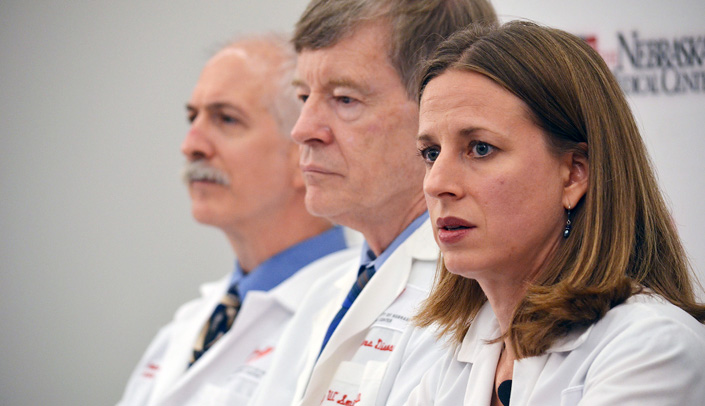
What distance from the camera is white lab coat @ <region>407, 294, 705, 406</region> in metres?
1.10

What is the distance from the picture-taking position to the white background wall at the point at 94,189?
4.31 meters

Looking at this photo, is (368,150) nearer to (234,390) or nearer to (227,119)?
(234,390)

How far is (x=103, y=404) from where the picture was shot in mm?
4336

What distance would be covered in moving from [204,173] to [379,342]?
1318mm

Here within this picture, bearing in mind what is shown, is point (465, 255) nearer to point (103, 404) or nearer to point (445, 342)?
point (445, 342)

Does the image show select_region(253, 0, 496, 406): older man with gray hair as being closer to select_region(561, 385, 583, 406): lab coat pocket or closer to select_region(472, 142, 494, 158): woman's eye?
select_region(472, 142, 494, 158): woman's eye

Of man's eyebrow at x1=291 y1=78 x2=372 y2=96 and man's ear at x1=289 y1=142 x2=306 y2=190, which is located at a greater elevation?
man's eyebrow at x1=291 y1=78 x2=372 y2=96

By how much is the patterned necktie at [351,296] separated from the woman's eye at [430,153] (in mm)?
670

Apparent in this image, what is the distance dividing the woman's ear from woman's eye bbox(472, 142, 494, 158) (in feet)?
0.40

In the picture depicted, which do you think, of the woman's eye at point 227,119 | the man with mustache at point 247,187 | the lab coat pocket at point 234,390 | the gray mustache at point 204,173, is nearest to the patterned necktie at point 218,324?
the man with mustache at point 247,187

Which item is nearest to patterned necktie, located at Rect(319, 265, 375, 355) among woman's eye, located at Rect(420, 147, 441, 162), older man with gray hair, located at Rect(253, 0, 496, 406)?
older man with gray hair, located at Rect(253, 0, 496, 406)

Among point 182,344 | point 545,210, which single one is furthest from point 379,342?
point 182,344

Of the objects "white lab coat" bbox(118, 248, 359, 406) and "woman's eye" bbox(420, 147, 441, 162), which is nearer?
"woman's eye" bbox(420, 147, 441, 162)

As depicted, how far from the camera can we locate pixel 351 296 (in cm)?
210
